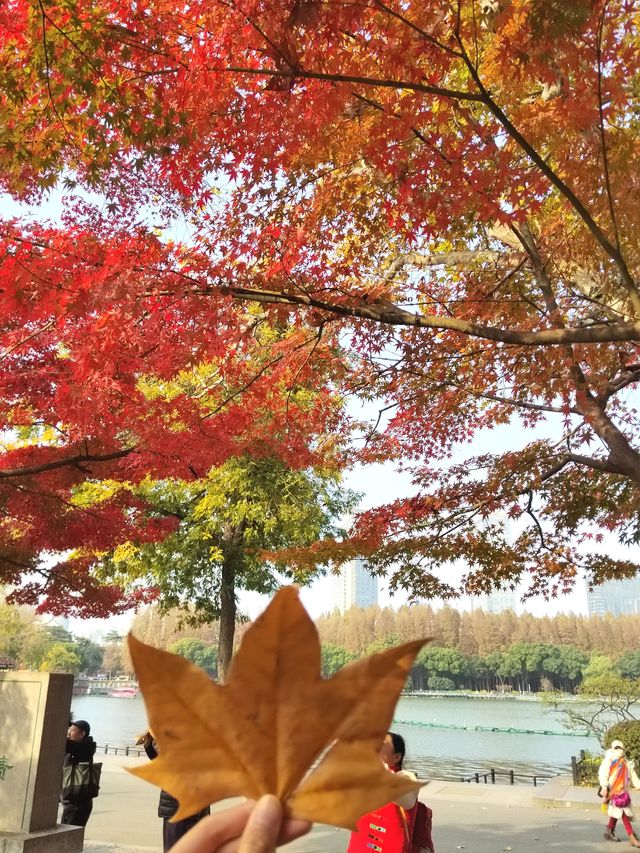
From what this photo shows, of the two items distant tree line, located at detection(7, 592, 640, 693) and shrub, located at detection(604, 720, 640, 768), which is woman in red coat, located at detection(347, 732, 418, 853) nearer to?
shrub, located at detection(604, 720, 640, 768)

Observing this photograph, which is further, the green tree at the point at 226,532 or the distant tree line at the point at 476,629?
the distant tree line at the point at 476,629

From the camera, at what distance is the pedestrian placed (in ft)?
29.6

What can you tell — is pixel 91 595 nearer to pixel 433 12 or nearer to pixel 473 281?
pixel 473 281

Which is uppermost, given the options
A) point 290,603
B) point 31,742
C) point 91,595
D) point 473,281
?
point 473,281

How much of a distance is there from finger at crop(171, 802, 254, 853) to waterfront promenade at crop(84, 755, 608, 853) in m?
7.00

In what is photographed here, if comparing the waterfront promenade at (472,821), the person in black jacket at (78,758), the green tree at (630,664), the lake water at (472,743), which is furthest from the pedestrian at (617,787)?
the green tree at (630,664)

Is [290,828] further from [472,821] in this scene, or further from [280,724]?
[472,821]

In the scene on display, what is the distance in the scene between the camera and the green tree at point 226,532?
53.2ft

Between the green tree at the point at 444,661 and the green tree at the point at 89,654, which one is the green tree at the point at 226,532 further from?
the green tree at the point at 89,654

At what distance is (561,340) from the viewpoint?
4.38 m

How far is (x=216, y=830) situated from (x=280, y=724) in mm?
164

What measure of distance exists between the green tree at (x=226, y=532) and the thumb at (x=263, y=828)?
49.7 ft

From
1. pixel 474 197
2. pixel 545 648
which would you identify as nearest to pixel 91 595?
pixel 474 197

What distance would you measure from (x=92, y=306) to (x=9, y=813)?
5.69m
